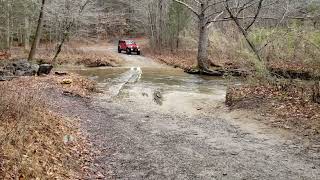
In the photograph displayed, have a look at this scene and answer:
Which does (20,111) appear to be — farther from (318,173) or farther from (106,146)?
(318,173)

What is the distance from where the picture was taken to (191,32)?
4081 centimetres

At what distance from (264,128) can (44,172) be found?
6958mm

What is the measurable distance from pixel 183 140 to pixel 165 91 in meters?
9.41

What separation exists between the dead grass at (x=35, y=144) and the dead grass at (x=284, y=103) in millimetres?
5657

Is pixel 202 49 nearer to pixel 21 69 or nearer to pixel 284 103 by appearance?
pixel 21 69

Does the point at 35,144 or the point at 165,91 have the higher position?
the point at 35,144

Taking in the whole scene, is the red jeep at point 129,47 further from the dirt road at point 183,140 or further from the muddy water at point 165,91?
the dirt road at point 183,140

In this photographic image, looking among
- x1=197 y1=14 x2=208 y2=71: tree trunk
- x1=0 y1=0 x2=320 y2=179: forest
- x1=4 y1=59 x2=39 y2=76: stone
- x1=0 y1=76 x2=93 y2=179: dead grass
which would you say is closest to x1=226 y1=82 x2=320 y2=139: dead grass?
x1=0 y1=0 x2=320 y2=179: forest

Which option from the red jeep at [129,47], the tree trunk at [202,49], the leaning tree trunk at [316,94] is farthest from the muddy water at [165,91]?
the red jeep at [129,47]

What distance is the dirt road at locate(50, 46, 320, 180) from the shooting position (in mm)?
8227

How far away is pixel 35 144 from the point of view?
26.0ft

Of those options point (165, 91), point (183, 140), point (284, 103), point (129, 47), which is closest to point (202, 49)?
point (165, 91)

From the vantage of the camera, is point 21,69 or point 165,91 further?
point 21,69

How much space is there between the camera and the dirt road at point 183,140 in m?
8.23
